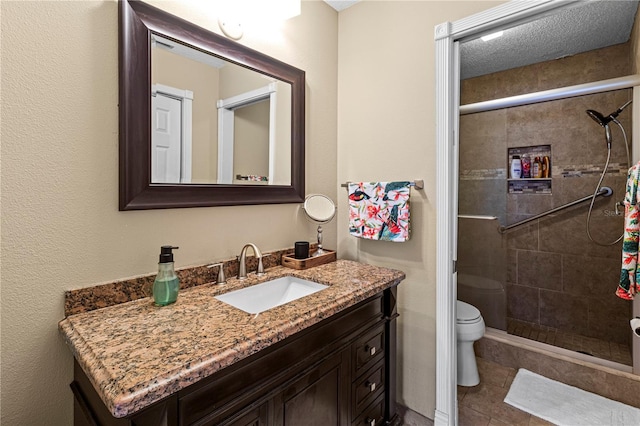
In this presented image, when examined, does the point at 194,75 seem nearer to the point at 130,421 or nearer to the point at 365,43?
the point at 365,43

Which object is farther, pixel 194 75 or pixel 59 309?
pixel 194 75

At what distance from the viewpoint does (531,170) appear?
259 centimetres

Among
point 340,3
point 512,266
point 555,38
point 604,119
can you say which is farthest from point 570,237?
point 340,3

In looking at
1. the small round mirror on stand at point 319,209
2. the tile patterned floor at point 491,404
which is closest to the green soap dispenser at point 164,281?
the small round mirror on stand at point 319,209

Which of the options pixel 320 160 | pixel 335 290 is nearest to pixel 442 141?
pixel 320 160

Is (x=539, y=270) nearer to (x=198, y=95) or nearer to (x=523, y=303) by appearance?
(x=523, y=303)

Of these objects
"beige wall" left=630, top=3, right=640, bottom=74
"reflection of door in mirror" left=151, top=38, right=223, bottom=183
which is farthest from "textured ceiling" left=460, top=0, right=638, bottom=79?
"reflection of door in mirror" left=151, top=38, right=223, bottom=183

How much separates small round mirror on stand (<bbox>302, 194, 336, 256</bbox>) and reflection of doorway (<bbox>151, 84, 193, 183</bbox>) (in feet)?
2.23

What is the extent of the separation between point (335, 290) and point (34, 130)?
1.08m

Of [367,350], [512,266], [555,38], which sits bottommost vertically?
[367,350]

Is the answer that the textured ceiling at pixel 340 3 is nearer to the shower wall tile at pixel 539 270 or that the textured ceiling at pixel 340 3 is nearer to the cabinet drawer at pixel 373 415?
the cabinet drawer at pixel 373 415

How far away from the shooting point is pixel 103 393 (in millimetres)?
590

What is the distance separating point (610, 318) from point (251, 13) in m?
3.19

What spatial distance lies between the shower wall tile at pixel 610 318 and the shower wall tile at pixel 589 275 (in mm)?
36
